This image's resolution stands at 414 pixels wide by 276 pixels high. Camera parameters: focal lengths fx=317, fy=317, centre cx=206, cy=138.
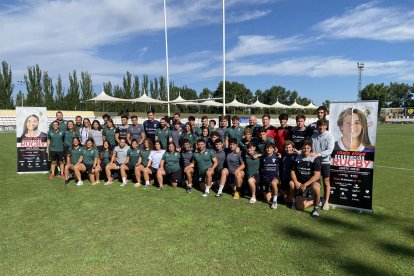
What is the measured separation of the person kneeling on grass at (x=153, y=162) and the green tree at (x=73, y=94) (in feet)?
139

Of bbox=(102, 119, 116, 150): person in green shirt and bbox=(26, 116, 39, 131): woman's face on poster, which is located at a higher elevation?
bbox=(26, 116, 39, 131): woman's face on poster

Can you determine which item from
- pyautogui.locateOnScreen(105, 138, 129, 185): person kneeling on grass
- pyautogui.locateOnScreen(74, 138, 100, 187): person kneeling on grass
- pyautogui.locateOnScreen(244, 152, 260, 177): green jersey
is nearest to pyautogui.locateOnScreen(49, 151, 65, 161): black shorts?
pyautogui.locateOnScreen(74, 138, 100, 187): person kneeling on grass

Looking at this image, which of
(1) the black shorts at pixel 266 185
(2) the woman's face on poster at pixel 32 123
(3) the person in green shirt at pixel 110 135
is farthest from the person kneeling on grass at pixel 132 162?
(2) the woman's face on poster at pixel 32 123

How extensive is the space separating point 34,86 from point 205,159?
44.9 m

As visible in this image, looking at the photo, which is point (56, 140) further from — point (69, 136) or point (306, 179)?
point (306, 179)

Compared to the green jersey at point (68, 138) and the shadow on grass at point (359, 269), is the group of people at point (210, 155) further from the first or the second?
the shadow on grass at point (359, 269)

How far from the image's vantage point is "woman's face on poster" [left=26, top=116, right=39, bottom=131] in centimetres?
965

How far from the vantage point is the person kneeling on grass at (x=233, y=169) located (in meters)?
6.84

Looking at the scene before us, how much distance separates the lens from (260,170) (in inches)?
263

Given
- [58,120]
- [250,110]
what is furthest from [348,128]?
[250,110]

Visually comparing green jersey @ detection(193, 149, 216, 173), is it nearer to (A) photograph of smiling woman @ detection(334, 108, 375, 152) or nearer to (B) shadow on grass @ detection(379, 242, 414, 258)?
(A) photograph of smiling woman @ detection(334, 108, 375, 152)

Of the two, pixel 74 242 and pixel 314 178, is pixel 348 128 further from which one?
pixel 74 242

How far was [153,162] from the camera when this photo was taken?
809 cm

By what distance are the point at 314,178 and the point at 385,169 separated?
19.4ft
